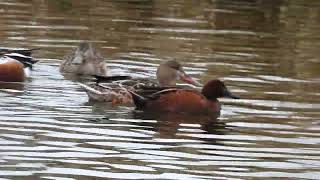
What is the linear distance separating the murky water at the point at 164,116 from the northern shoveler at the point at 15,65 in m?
0.22

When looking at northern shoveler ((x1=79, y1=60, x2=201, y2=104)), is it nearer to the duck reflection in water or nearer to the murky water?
the murky water

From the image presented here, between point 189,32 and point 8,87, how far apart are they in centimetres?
732

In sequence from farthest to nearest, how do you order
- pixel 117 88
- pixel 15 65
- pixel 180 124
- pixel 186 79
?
pixel 15 65
pixel 186 79
pixel 117 88
pixel 180 124

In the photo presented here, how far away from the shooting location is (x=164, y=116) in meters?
14.1

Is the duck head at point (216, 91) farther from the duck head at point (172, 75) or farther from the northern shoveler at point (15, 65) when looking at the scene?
the northern shoveler at point (15, 65)

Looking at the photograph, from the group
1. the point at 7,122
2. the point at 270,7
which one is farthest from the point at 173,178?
the point at 270,7

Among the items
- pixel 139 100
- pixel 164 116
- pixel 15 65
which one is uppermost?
pixel 15 65

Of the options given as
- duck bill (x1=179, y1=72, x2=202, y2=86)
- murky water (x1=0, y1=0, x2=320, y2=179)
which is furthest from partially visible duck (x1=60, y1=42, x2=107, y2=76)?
duck bill (x1=179, y1=72, x2=202, y2=86)

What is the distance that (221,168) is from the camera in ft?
35.2

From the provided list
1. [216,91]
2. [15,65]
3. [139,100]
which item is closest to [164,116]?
[139,100]

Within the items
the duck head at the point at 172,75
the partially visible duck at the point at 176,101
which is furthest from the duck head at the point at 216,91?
the duck head at the point at 172,75

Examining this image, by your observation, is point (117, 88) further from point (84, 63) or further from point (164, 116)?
point (84, 63)

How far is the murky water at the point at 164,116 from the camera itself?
10.8 meters

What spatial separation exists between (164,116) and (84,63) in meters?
4.05
